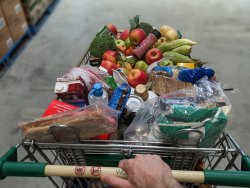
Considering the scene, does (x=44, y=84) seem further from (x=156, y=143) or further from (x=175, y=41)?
(x=156, y=143)

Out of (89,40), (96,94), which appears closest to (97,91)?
(96,94)

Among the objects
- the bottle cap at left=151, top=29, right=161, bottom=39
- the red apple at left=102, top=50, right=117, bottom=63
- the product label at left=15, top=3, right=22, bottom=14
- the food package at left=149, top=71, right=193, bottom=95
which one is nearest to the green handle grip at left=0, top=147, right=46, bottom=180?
the food package at left=149, top=71, right=193, bottom=95

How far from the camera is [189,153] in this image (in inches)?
41.9

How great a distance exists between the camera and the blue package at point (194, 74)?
1223 millimetres

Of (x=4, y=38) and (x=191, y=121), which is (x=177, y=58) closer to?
(x=191, y=121)

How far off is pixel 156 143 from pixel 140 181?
0.25 metres

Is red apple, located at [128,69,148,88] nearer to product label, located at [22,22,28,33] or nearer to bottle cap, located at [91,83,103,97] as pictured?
bottle cap, located at [91,83,103,97]

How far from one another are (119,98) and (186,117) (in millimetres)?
311

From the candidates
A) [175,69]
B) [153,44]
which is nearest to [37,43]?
[153,44]

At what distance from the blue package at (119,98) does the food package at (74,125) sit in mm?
99

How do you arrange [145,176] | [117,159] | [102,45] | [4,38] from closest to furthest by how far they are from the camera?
1. [145,176]
2. [117,159]
3. [102,45]
4. [4,38]

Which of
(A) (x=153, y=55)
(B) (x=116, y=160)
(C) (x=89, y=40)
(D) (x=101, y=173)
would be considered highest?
(A) (x=153, y=55)

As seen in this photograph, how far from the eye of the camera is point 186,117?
1.00m

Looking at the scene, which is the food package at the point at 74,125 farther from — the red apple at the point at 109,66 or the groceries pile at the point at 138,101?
the red apple at the point at 109,66
